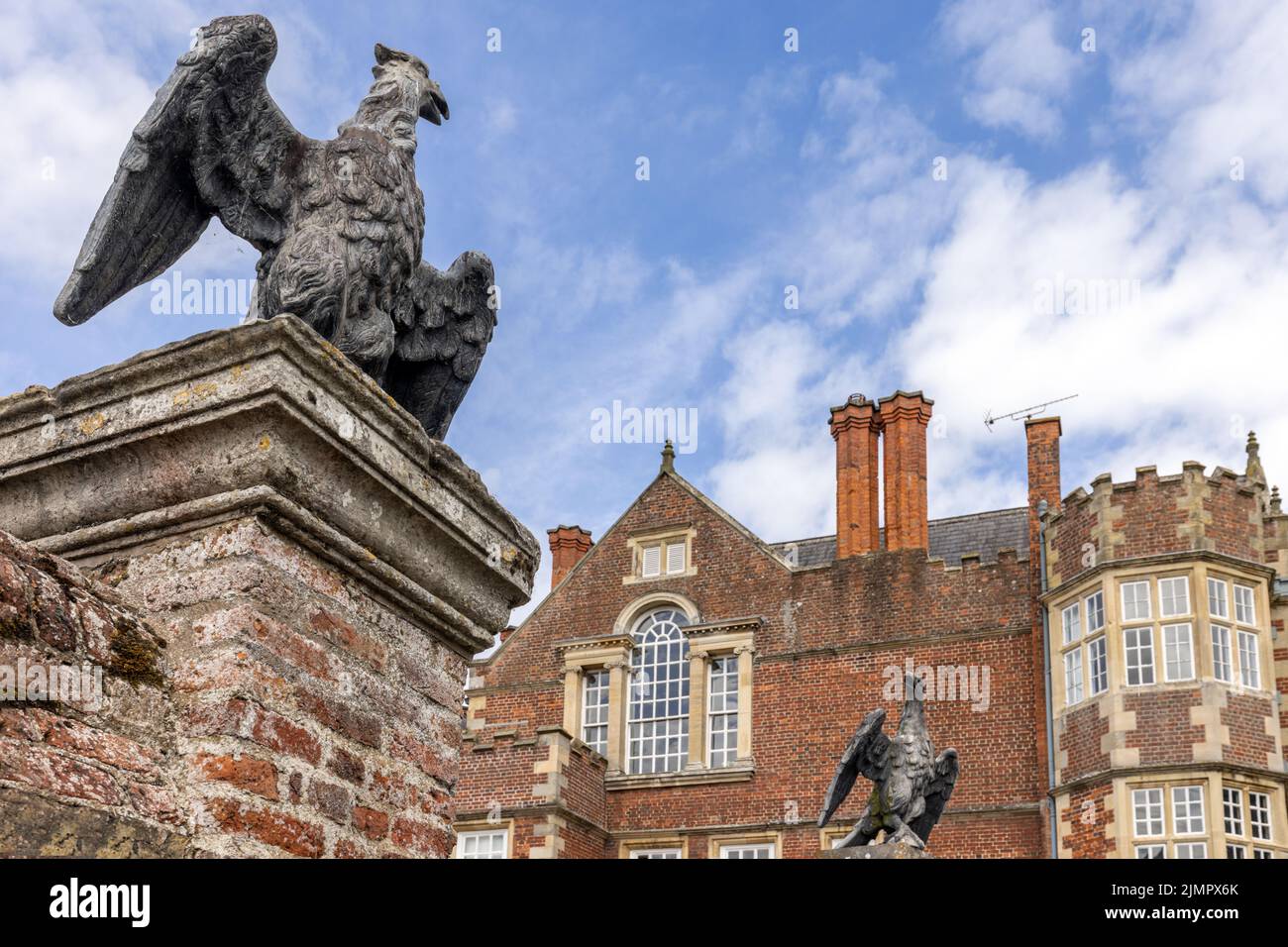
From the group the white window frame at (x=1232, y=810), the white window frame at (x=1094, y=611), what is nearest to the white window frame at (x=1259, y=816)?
the white window frame at (x=1232, y=810)

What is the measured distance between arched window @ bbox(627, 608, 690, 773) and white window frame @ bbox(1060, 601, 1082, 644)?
21.0 feet

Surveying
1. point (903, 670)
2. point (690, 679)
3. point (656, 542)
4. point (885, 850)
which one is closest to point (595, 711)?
point (690, 679)

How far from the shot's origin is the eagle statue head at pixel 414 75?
3.93 metres

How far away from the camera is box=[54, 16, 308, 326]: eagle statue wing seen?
3307 mm

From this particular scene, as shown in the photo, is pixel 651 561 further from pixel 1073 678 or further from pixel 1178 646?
pixel 1178 646

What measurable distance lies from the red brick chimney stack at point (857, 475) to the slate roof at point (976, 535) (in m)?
1.35

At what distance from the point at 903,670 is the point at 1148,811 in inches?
176

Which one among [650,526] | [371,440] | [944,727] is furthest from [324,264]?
[650,526]

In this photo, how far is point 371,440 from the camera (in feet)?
10.2

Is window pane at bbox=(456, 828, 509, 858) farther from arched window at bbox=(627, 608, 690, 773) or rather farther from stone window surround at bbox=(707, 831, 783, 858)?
stone window surround at bbox=(707, 831, 783, 858)

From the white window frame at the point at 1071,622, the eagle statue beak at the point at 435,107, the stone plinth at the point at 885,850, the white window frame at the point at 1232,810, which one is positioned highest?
the white window frame at the point at 1071,622

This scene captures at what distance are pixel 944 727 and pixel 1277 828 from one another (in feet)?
16.2

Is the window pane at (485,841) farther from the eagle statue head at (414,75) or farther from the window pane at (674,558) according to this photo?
the eagle statue head at (414,75)

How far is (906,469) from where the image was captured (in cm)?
2489
